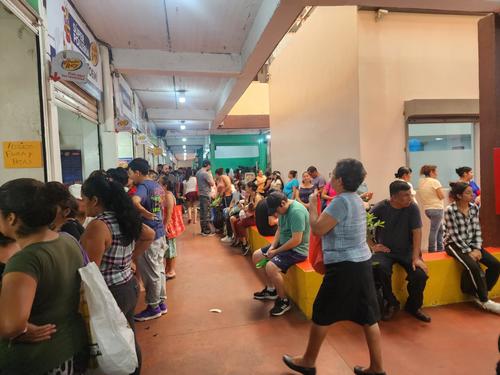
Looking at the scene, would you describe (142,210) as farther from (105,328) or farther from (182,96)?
(182,96)

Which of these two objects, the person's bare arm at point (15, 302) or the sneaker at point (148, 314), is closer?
the person's bare arm at point (15, 302)

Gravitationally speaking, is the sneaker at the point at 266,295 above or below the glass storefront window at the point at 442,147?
below

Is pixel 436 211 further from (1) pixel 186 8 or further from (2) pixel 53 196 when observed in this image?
(2) pixel 53 196

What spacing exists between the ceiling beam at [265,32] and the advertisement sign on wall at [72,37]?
228cm

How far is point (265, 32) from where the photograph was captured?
172 inches

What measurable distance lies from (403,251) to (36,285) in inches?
118

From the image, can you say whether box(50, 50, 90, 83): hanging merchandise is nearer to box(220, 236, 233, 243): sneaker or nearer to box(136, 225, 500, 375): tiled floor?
box(136, 225, 500, 375): tiled floor

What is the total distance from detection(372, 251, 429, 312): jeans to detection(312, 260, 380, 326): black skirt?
3.54 ft

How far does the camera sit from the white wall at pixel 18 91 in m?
3.01

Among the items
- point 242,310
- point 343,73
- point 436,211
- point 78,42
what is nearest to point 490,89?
point 436,211

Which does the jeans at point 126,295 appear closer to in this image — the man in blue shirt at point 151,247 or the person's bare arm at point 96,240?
the person's bare arm at point 96,240

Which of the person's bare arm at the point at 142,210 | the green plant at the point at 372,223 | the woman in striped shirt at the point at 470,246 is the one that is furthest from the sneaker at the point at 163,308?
the woman in striped shirt at the point at 470,246

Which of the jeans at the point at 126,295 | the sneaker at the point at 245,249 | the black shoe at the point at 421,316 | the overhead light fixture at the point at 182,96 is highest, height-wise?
the overhead light fixture at the point at 182,96

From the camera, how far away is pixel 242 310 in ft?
11.5
